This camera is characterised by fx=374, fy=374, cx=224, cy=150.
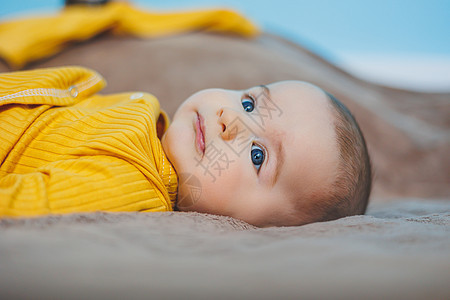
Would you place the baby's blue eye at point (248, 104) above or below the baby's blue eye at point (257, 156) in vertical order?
above

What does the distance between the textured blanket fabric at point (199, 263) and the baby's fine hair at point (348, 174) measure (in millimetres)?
320

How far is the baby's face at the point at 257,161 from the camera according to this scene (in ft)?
2.85

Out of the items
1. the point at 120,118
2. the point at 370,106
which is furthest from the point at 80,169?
the point at 370,106

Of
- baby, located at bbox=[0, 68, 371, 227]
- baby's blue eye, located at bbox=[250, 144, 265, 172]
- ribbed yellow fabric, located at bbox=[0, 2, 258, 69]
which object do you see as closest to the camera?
baby, located at bbox=[0, 68, 371, 227]

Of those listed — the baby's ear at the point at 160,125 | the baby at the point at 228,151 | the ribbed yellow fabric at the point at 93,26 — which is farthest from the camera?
the ribbed yellow fabric at the point at 93,26

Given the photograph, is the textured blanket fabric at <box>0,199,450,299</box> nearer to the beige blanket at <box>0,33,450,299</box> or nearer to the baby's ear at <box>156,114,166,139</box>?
the beige blanket at <box>0,33,450,299</box>

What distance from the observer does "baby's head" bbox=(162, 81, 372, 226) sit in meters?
0.87

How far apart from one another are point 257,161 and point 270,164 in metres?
0.03

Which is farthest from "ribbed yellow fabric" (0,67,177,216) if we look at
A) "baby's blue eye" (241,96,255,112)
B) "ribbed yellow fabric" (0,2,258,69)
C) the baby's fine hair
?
"ribbed yellow fabric" (0,2,258,69)

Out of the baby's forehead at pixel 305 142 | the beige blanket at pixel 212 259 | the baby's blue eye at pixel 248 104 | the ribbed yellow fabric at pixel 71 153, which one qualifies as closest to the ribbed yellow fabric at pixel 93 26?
the ribbed yellow fabric at pixel 71 153

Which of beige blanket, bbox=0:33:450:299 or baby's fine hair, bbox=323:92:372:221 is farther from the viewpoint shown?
baby's fine hair, bbox=323:92:372:221

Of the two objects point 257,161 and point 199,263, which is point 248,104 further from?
point 199,263

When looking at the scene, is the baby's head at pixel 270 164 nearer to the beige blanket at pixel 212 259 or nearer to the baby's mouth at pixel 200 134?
the baby's mouth at pixel 200 134

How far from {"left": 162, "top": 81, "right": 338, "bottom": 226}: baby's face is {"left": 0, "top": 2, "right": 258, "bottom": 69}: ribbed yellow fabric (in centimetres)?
89
